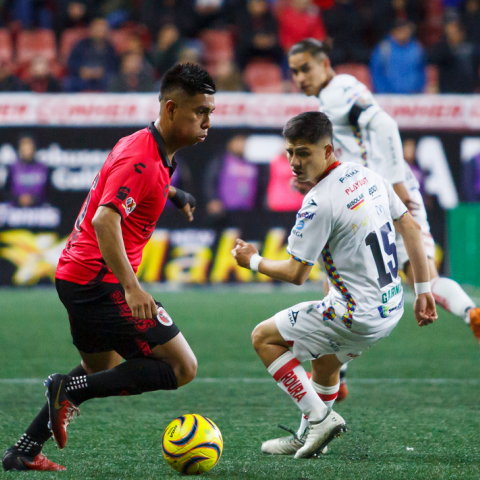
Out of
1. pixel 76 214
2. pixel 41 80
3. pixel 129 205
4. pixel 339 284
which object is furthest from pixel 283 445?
pixel 41 80

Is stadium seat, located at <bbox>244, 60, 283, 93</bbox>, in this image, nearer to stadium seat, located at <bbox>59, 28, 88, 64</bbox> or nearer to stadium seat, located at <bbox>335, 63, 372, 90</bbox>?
stadium seat, located at <bbox>335, 63, 372, 90</bbox>

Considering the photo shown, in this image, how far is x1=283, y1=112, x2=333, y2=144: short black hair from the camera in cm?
384

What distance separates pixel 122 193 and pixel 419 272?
5.39ft

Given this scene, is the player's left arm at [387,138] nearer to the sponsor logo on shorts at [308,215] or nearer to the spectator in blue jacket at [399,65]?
the sponsor logo on shorts at [308,215]

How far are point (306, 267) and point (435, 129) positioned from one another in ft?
30.3

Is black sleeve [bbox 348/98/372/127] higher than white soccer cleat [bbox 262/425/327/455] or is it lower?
higher

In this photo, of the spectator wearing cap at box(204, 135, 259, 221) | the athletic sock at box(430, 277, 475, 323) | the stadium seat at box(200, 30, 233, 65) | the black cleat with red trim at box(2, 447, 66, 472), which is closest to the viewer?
the black cleat with red trim at box(2, 447, 66, 472)

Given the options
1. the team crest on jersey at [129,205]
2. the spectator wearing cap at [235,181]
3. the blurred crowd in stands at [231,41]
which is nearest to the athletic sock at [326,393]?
the team crest on jersey at [129,205]

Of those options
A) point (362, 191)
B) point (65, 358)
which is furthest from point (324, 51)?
point (65, 358)

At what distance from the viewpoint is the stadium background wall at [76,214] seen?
11.8m

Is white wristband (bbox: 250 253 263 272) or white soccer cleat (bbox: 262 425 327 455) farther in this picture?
white soccer cleat (bbox: 262 425 327 455)

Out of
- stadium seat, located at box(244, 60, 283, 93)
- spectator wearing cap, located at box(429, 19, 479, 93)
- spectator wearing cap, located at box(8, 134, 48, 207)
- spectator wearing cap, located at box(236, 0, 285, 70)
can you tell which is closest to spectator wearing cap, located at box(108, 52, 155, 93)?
spectator wearing cap, located at box(8, 134, 48, 207)

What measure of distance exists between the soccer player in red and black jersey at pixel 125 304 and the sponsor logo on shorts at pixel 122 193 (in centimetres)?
16

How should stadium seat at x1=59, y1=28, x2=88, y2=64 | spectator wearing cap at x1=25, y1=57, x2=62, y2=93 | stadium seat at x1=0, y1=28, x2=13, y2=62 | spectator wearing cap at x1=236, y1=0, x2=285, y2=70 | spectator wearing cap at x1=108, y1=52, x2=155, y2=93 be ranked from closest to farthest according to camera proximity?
spectator wearing cap at x1=25, y1=57, x2=62, y2=93 → spectator wearing cap at x1=108, y1=52, x2=155, y2=93 → stadium seat at x1=0, y1=28, x2=13, y2=62 → stadium seat at x1=59, y1=28, x2=88, y2=64 → spectator wearing cap at x1=236, y1=0, x2=285, y2=70
